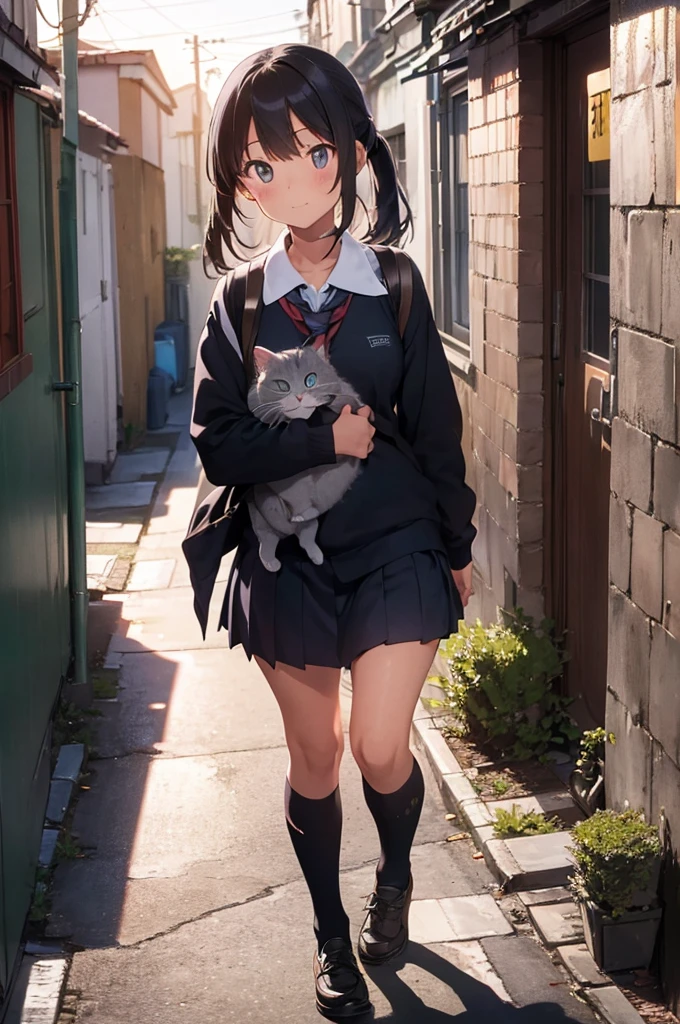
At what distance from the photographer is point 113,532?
37.5 ft

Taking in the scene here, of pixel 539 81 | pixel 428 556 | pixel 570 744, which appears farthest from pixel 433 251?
pixel 428 556

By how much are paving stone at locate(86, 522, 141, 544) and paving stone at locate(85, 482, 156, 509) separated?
2.78 ft

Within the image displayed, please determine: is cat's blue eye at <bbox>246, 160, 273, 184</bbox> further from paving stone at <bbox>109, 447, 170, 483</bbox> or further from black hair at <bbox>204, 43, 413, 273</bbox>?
paving stone at <bbox>109, 447, 170, 483</bbox>

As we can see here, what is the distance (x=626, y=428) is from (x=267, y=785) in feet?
8.34

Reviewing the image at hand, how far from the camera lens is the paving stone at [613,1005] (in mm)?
3709

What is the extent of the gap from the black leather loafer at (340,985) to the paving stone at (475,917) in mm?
605

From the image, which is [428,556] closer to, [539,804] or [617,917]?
[617,917]

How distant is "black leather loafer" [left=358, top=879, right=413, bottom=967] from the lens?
3943mm

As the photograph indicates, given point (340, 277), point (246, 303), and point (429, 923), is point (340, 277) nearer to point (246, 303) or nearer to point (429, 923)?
point (246, 303)

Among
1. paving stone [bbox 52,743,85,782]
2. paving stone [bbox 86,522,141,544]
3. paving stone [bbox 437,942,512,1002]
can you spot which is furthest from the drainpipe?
paving stone [bbox 86,522,141,544]

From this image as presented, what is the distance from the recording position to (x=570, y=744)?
5691 millimetres

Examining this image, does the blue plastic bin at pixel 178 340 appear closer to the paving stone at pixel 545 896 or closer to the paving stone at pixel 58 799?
the paving stone at pixel 58 799

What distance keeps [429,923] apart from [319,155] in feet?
8.15

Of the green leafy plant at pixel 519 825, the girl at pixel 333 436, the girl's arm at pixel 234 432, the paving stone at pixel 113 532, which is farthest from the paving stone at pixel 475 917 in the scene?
the paving stone at pixel 113 532
